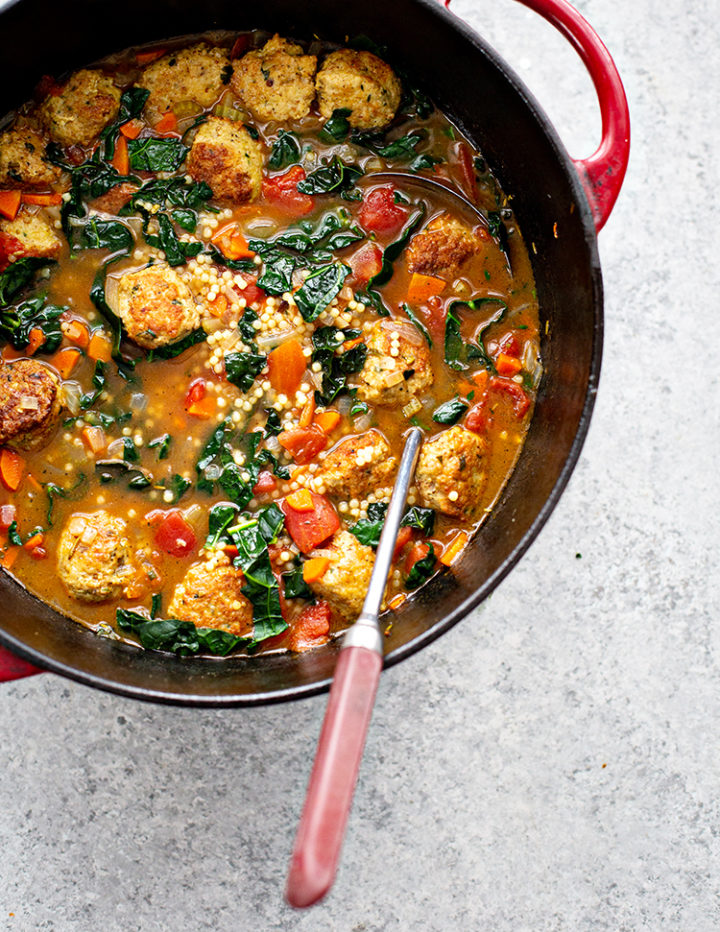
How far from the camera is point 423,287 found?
12.3ft

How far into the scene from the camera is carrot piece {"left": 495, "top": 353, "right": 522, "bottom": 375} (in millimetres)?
3828

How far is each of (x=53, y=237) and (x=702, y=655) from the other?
11.5ft

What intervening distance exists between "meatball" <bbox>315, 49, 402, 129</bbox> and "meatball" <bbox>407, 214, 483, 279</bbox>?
538mm

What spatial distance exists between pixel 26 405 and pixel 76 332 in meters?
0.41

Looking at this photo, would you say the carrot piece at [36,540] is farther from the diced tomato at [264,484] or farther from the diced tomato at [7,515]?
the diced tomato at [264,484]

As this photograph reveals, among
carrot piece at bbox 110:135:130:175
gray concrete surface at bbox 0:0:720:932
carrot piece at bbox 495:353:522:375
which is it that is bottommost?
gray concrete surface at bbox 0:0:720:932

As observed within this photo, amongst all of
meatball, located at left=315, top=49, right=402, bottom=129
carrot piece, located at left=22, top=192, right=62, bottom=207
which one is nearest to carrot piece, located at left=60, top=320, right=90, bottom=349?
carrot piece, located at left=22, top=192, right=62, bottom=207

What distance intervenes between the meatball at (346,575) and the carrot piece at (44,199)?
1877mm

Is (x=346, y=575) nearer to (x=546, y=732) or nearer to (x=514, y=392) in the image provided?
(x=514, y=392)

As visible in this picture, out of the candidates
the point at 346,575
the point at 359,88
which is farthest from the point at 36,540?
the point at 359,88

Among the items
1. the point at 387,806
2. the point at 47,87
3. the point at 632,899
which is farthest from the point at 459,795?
the point at 47,87

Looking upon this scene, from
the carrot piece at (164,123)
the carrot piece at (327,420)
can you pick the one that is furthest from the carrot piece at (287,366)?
the carrot piece at (164,123)

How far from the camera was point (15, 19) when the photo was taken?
3.41 meters

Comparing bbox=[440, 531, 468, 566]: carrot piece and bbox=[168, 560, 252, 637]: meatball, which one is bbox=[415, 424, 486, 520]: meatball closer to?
bbox=[440, 531, 468, 566]: carrot piece
